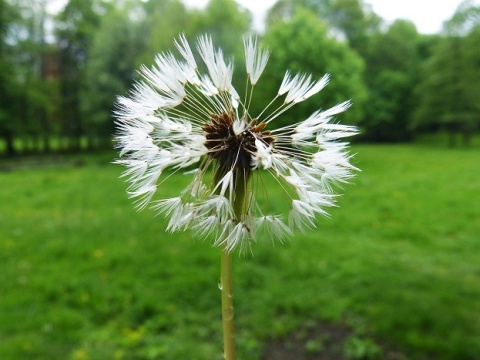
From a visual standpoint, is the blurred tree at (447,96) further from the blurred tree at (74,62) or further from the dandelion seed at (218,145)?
the blurred tree at (74,62)

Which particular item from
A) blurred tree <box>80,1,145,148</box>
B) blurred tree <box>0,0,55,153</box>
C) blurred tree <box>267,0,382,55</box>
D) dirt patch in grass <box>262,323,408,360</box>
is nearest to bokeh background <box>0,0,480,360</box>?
dirt patch in grass <box>262,323,408,360</box>

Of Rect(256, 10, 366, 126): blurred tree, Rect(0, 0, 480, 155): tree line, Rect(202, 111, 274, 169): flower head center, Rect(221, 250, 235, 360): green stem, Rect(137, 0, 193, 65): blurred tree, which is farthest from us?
Rect(0, 0, 480, 155): tree line

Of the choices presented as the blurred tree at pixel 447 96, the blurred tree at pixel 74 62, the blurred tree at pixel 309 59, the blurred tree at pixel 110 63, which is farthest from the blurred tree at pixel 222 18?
the blurred tree at pixel 74 62

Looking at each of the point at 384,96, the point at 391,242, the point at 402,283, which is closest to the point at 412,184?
the point at 391,242

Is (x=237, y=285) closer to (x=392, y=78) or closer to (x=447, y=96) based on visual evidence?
(x=447, y=96)

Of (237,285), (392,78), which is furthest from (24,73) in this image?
(237,285)

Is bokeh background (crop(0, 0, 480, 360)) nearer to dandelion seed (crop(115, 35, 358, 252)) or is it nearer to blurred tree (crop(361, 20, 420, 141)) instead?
dandelion seed (crop(115, 35, 358, 252))
